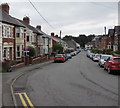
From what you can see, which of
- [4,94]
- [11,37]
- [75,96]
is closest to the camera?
[75,96]

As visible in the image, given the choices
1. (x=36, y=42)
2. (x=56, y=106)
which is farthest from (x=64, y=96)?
(x=36, y=42)

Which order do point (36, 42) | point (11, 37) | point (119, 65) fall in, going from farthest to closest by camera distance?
point (36, 42) → point (11, 37) → point (119, 65)

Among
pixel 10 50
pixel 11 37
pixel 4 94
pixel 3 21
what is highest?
pixel 3 21

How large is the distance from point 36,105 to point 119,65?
9.99 meters

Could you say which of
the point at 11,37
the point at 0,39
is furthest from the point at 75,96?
the point at 11,37

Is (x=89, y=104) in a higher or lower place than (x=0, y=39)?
lower

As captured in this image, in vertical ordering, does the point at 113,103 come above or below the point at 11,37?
below

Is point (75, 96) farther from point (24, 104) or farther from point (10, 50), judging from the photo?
point (10, 50)

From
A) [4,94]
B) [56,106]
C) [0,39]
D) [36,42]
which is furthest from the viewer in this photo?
[36,42]

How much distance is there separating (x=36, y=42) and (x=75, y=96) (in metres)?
31.7

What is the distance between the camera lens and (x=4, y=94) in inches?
313

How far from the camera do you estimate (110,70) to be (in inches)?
584

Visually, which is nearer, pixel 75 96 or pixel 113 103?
pixel 113 103

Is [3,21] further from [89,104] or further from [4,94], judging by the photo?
[89,104]
